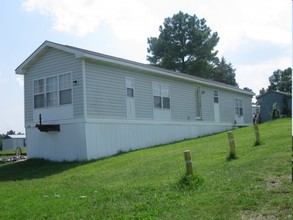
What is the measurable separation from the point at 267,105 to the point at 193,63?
1322 cm

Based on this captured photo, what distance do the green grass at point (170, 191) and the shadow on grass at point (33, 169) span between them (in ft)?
4.34

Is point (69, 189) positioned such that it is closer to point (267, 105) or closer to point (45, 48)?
point (45, 48)

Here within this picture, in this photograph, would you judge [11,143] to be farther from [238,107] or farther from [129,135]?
[129,135]

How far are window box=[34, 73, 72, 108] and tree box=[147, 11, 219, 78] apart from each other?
35.7 metres

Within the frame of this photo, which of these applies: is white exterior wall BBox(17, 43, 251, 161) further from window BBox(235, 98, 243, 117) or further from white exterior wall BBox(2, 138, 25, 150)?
white exterior wall BBox(2, 138, 25, 150)

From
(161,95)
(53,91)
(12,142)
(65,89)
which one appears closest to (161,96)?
(161,95)

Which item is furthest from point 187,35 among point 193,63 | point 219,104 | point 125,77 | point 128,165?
point 128,165

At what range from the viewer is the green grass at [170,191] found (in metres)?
6.52

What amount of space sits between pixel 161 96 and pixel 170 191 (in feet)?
47.4

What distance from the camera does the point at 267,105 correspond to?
43.9m

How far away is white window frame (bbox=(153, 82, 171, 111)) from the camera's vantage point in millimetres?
21891

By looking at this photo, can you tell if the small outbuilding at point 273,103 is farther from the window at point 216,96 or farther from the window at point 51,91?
the window at point 51,91

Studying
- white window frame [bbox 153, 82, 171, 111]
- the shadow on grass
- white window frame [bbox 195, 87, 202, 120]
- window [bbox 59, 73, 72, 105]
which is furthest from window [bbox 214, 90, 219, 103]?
the shadow on grass

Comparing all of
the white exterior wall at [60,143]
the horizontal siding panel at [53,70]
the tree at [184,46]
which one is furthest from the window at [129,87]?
the tree at [184,46]
